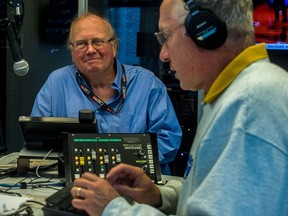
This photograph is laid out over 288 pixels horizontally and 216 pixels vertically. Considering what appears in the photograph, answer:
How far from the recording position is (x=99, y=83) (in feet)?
7.13

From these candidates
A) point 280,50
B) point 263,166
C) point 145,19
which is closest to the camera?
point 263,166

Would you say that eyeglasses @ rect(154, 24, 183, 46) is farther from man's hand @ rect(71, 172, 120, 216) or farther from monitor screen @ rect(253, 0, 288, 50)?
monitor screen @ rect(253, 0, 288, 50)

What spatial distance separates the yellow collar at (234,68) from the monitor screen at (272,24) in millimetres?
1939

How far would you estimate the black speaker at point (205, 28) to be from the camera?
89 centimetres

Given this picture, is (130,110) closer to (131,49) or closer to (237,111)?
(237,111)

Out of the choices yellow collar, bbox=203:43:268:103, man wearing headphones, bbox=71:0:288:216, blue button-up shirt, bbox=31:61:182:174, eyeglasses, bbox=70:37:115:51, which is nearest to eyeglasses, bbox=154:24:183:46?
man wearing headphones, bbox=71:0:288:216

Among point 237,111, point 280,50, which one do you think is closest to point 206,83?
point 237,111

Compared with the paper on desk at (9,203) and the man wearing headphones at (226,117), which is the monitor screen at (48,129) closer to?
the paper on desk at (9,203)

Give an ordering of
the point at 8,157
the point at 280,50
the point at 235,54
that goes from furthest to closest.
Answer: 1. the point at 280,50
2. the point at 8,157
3. the point at 235,54

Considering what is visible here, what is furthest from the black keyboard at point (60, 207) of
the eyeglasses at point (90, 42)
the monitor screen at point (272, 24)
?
the monitor screen at point (272, 24)

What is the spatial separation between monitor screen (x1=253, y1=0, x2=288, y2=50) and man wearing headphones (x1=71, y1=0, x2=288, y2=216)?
184cm

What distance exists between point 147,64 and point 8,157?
1.80 m

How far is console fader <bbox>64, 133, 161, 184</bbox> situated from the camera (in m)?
1.40

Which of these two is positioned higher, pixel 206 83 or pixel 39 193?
pixel 206 83
